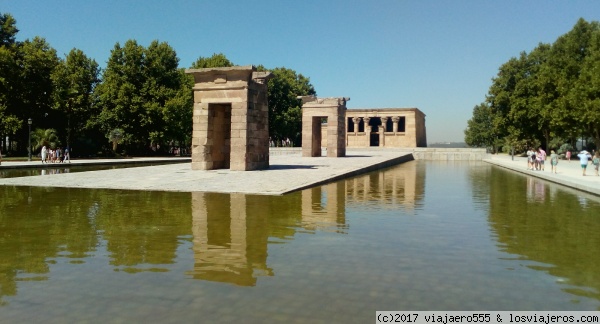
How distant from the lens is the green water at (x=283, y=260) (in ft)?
14.4

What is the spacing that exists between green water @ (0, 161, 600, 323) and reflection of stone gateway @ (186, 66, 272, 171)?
1017cm

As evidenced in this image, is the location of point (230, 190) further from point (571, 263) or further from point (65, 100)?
point (65, 100)

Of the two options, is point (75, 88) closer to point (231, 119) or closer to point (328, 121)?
point (328, 121)

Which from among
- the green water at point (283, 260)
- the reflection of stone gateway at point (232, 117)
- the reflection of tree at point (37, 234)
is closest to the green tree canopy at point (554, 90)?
the reflection of stone gateway at point (232, 117)

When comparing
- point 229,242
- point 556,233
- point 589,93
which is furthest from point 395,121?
point 229,242

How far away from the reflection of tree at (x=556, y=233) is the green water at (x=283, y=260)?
3 centimetres

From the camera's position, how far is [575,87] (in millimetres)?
37531

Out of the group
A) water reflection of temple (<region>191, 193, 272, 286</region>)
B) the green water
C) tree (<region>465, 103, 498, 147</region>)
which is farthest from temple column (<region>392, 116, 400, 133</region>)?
water reflection of temple (<region>191, 193, 272, 286</region>)

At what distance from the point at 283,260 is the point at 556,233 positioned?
5065mm

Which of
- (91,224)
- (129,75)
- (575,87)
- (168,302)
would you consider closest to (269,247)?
(168,302)

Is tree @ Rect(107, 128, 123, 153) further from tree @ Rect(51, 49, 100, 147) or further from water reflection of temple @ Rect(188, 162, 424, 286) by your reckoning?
water reflection of temple @ Rect(188, 162, 424, 286)

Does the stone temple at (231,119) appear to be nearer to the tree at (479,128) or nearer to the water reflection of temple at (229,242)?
the water reflection of temple at (229,242)

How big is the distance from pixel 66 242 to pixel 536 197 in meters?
12.6

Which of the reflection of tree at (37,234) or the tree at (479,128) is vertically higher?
the tree at (479,128)
